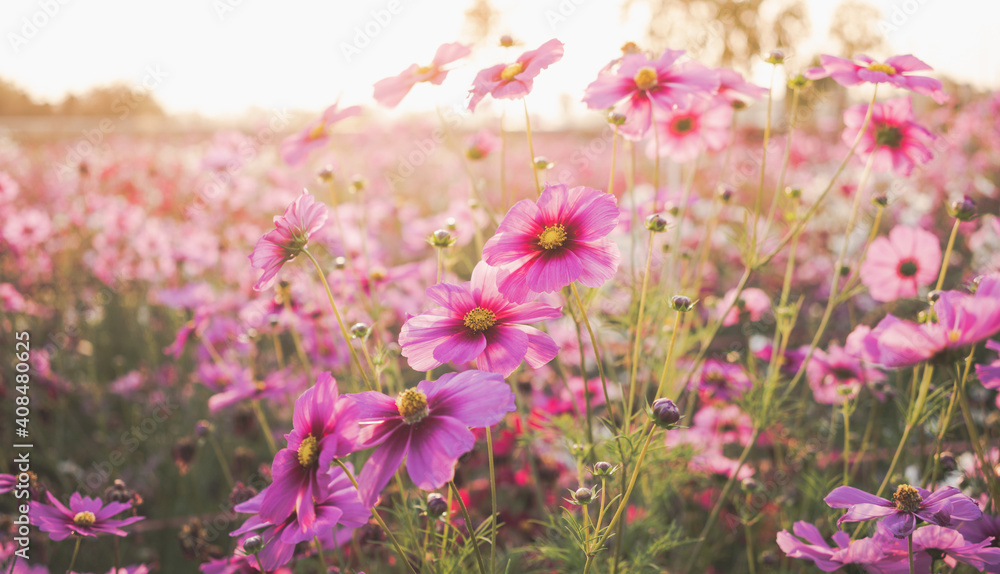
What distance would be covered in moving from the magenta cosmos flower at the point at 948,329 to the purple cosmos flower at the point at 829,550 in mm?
246

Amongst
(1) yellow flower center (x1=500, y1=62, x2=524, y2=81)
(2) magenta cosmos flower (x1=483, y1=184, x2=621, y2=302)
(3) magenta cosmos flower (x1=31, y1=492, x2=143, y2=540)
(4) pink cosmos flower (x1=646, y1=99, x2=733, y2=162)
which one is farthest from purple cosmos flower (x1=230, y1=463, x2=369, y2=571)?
(4) pink cosmos flower (x1=646, y1=99, x2=733, y2=162)

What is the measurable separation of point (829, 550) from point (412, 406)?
604mm

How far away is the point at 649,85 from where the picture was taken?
101cm

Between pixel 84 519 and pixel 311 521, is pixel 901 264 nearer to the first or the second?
pixel 311 521

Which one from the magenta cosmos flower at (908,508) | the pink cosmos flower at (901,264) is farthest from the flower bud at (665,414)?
the pink cosmos flower at (901,264)

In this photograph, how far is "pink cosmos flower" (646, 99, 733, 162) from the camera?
141 cm

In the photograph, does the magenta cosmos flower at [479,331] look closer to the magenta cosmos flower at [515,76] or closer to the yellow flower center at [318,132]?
the magenta cosmos flower at [515,76]

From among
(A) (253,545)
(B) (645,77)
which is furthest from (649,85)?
(A) (253,545)

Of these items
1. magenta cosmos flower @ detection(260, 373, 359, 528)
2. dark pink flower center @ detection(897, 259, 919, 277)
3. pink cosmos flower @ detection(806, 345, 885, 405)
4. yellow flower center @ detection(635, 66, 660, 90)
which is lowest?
pink cosmos flower @ detection(806, 345, 885, 405)

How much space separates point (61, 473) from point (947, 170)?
16.5 feet

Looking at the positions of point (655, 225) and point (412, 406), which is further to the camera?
point (655, 225)

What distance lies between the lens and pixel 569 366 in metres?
2.62

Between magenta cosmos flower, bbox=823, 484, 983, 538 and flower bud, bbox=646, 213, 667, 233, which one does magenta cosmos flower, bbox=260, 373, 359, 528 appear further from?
magenta cosmos flower, bbox=823, 484, 983, 538

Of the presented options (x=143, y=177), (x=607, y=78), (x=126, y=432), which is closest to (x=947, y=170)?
(x=607, y=78)
